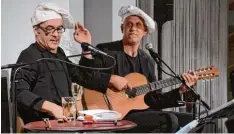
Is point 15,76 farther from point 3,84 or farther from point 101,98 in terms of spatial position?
point 101,98

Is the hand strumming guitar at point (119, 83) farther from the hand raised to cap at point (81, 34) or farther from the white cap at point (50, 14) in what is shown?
the white cap at point (50, 14)

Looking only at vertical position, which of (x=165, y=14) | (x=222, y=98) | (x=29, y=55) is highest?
(x=165, y=14)

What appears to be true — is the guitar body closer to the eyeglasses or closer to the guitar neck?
the guitar neck

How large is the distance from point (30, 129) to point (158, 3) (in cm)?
111

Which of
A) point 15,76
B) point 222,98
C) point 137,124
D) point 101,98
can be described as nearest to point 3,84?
point 15,76

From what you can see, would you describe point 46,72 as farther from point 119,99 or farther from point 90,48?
point 119,99

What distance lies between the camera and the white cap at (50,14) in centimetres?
258

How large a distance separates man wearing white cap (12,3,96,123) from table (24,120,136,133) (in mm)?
134

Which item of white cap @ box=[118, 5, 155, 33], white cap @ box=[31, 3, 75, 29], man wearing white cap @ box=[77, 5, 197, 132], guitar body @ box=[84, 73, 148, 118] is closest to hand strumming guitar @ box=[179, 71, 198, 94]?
man wearing white cap @ box=[77, 5, 197, 132]

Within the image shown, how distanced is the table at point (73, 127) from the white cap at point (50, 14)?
2.04 feet

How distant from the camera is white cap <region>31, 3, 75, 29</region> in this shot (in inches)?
102

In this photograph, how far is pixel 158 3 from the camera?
8.82 feet

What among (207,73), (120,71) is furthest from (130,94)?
(207,73)

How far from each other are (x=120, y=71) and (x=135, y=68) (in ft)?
0.31
